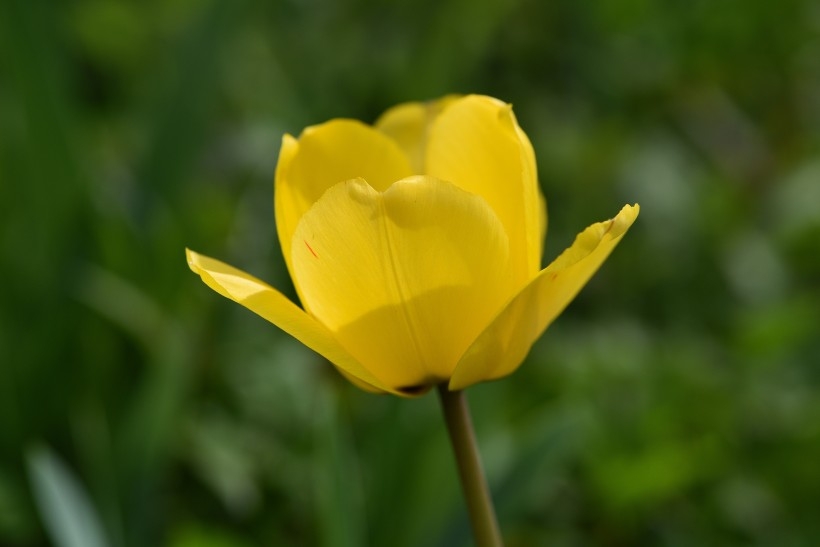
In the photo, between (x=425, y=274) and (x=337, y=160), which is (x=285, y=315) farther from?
(x=337, y=160)

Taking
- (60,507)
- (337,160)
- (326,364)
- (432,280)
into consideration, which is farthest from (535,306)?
(326,364)

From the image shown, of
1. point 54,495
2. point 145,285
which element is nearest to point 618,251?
point 145,285

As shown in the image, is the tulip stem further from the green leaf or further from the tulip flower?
the green leaf

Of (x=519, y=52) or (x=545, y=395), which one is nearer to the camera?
(x=545, y=395)

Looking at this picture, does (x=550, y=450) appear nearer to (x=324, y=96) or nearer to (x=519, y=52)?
(x=324, y=96)

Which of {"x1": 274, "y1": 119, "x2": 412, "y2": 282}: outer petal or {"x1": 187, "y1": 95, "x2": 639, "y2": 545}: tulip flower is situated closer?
{"x1": 187, "y1": 95, "x2": 639, "y2": 545}: tulip flower

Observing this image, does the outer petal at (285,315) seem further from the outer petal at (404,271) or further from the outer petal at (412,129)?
the outer petal at (412,129)

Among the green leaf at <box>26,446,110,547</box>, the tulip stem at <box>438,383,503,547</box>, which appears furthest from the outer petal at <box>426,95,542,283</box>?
the green leaf at <box>26,446,110,547</box>
